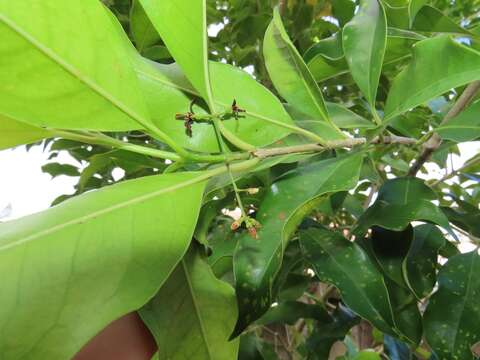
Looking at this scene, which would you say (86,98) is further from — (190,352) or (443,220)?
(443,220)

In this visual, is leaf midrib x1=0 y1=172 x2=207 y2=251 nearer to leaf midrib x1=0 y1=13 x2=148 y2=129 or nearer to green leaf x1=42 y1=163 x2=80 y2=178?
leaf midrib x1=0 y1=13 x2=148 y2=129

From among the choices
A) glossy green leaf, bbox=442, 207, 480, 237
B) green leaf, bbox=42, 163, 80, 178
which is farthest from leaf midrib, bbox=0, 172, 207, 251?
→ green leaf, bbox=42, 163, 80, 178

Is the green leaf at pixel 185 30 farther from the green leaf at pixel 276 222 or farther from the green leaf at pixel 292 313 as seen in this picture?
the green leaf at pixel 292 313

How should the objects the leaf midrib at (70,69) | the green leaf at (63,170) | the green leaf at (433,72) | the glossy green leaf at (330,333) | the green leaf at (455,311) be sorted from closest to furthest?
the leaf midrib at (70,69), the green leaf at (433,72), the green leaf at (455,311), the glossy green leaf at (330,333), the green leaf at (63,170)

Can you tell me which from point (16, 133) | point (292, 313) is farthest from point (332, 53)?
point (292, 313)

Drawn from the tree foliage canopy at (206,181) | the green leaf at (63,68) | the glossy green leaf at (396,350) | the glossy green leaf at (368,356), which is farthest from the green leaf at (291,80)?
the glossy green leaf at (396,350)

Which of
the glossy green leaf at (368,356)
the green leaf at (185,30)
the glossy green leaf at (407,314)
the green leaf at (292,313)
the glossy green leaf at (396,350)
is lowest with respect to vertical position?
the glossy green leaf at (396,350)

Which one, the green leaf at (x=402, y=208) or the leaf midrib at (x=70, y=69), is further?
the green leaf at (x=402, y=208)

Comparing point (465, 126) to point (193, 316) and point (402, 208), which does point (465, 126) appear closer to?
point (402, 208)
